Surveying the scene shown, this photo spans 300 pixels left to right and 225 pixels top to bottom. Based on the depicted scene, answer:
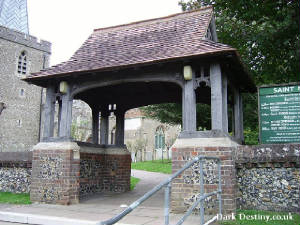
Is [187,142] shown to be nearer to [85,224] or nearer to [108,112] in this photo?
[85,224]

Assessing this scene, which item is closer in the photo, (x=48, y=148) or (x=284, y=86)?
(x=284, y=86)

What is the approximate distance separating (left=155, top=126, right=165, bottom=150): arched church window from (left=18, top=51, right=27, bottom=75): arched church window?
17.4 metres

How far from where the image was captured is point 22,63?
36.7m

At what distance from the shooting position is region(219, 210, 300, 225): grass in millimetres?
6113

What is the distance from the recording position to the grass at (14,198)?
30.2 feet

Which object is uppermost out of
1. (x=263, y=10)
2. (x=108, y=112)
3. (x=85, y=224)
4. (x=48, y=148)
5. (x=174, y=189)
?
(x=263, y=10)

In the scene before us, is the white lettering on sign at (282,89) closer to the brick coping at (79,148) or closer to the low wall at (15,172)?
the brick coping at (79,148)

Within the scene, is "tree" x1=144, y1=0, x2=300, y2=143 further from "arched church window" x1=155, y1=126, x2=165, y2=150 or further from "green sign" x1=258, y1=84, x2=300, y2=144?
"arched church window" x1=155, y1=126, x2=165, y2=150

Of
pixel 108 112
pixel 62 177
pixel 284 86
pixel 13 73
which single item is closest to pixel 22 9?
pixel 13 73

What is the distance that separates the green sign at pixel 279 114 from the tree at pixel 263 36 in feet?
5.83

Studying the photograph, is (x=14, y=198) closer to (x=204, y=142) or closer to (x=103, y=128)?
(x=103, y=128)

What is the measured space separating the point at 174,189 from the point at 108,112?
5.47m

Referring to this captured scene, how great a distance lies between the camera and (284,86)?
7.52 meters

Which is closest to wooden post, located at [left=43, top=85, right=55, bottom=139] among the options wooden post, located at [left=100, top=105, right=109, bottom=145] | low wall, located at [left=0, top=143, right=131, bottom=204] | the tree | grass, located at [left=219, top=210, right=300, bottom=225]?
low wall, located at [left=0, top=143, right=131, bottom=204]
